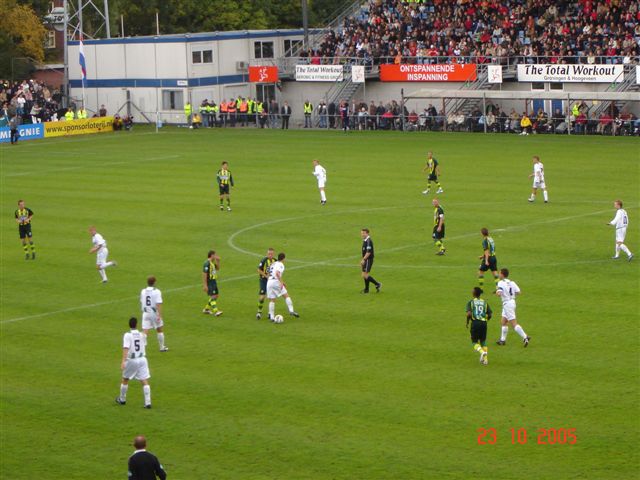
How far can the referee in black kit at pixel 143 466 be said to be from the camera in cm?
1750

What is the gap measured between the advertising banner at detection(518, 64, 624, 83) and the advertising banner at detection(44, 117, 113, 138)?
102ft

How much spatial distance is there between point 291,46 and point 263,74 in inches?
245

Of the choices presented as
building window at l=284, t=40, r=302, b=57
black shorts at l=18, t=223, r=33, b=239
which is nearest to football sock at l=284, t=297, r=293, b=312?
black shorts at l=18, t=223, r=33, b=239

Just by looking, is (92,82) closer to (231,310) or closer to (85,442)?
(231,310)

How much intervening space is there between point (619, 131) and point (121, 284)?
4037cm

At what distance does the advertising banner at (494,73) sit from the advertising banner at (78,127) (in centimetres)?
2897

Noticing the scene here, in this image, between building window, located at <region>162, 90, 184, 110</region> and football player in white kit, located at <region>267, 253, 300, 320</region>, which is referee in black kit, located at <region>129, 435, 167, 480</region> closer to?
football player in white kit, located at <region>267, 253, 300, 320</region>

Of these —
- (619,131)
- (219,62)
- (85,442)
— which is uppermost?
(219,62)

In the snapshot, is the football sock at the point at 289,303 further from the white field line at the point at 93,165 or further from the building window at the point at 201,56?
the building window at the point at 201,56

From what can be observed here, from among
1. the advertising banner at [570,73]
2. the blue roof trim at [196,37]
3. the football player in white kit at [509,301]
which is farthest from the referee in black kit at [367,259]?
the blue roof trim at [196,37]

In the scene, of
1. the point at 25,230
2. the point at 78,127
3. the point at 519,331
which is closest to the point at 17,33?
the point at 78,127

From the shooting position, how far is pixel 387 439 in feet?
70.2

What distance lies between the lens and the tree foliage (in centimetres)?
9562

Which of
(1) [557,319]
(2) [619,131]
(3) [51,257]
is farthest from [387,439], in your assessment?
(2) [619,131]
